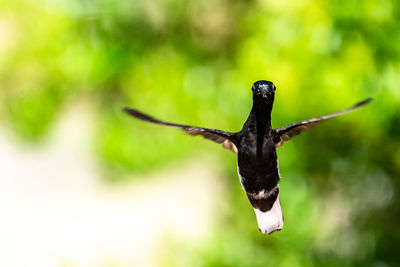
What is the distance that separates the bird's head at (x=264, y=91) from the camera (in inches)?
10.7

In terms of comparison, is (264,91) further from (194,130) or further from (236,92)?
(236,92)

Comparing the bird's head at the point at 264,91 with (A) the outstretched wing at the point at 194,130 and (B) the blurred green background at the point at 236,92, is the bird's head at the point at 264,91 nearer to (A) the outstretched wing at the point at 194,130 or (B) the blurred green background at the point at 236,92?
→ (A) the outstretched wing at the point at 194,130

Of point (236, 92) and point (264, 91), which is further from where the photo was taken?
point (236, 92)

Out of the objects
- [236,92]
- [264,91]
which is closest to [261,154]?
[264,91]

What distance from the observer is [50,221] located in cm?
385

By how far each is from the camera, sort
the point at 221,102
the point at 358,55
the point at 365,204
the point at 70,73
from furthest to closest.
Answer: the point at 70,73 < the point at 365,204 < the point at 221,102 < the point at 358,55

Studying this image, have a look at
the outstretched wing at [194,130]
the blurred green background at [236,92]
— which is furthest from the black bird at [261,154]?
the blurred green background at [236,92]

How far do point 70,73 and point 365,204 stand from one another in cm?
213

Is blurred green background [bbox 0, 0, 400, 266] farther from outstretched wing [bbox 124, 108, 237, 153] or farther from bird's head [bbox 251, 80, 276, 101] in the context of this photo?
bird's head [bbox 251, 80, 276, 101]

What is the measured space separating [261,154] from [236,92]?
1904mm

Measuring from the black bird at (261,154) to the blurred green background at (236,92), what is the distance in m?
1.41

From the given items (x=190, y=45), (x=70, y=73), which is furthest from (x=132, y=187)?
(x=190, y=45)

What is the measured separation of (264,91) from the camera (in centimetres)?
27

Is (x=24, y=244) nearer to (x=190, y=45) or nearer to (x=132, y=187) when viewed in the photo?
(x=132, y=187)
